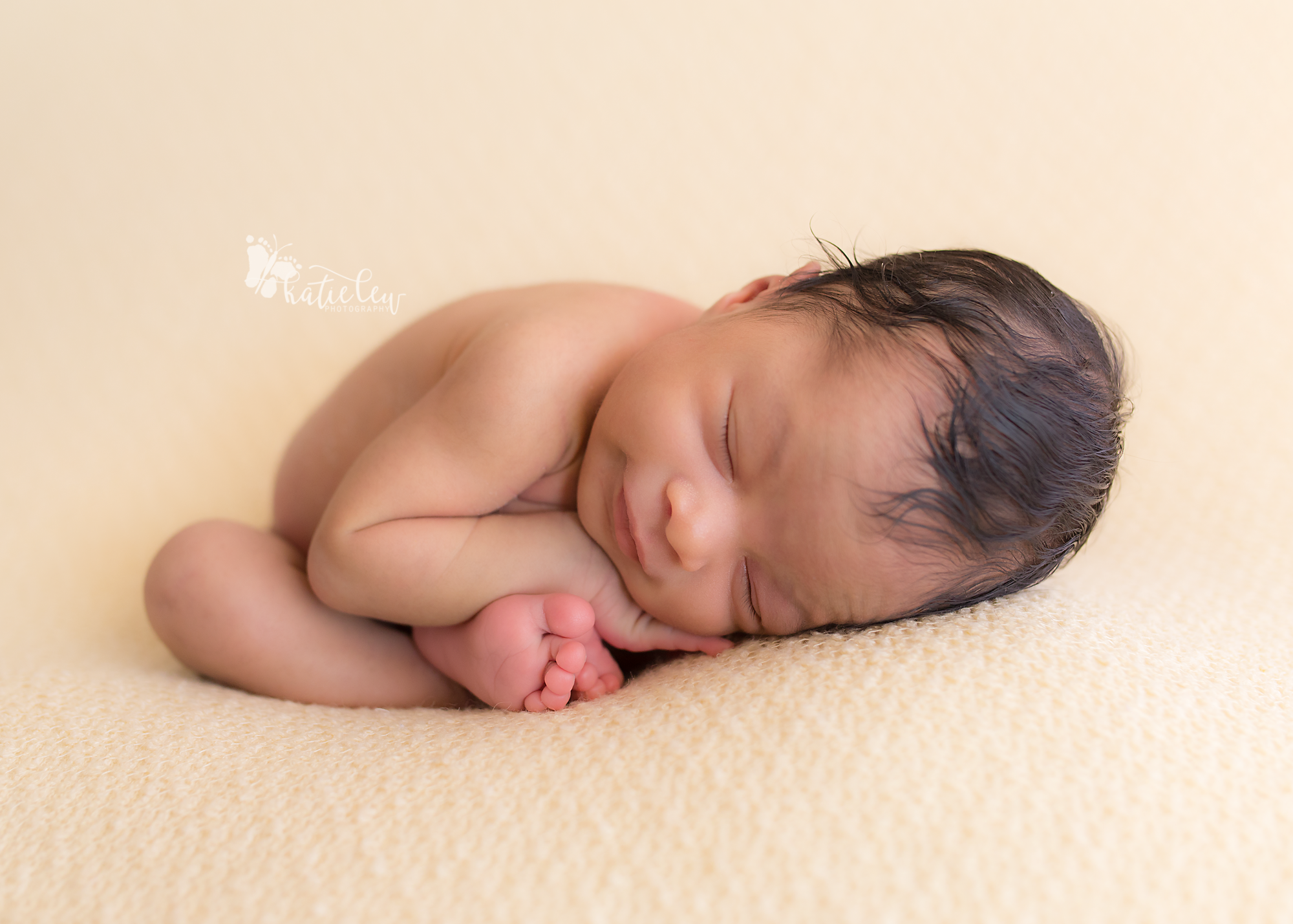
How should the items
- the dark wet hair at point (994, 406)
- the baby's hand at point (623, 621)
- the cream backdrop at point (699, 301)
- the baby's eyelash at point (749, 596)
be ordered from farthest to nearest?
the baby's hand at point (623, 621)
the baby's eyelash at point (749, 596)
the dark wet hair at point (994, 406)
the cream backdrop at point (699, 301)

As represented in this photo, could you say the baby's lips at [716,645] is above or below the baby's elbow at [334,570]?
below

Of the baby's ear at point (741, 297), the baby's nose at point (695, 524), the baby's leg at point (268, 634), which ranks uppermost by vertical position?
the baby's ear at point (741, 297)

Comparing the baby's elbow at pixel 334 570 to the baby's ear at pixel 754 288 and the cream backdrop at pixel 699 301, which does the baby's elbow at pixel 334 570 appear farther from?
the baby's ear at pixel 754 288

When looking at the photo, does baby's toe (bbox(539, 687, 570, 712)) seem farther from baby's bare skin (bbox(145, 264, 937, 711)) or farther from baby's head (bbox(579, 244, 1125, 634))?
baby's head (bbox(579, 244, 1125, 634))

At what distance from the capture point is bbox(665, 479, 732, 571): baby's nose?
881mm

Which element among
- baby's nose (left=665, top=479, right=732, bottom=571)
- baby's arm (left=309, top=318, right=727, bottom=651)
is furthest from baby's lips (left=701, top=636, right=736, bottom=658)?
baby's nose (left=665, top=479, right=732, bottom=571)

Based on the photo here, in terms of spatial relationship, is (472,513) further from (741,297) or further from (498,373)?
(741,297)

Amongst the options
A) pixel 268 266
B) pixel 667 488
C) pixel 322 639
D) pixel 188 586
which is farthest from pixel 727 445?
pixel 268 266

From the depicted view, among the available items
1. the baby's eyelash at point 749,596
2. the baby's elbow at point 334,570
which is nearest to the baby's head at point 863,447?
the baby's eyelash at point 749,596

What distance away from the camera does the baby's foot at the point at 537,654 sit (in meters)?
0.98

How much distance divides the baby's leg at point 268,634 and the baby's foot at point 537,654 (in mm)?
155

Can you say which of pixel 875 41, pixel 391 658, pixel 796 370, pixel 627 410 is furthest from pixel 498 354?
pixel 875 41

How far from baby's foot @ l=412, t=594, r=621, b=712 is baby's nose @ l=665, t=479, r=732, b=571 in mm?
172

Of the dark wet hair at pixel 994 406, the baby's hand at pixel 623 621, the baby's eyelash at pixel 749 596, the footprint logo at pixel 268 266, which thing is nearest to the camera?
the dark wet hair at pixel 994 406
